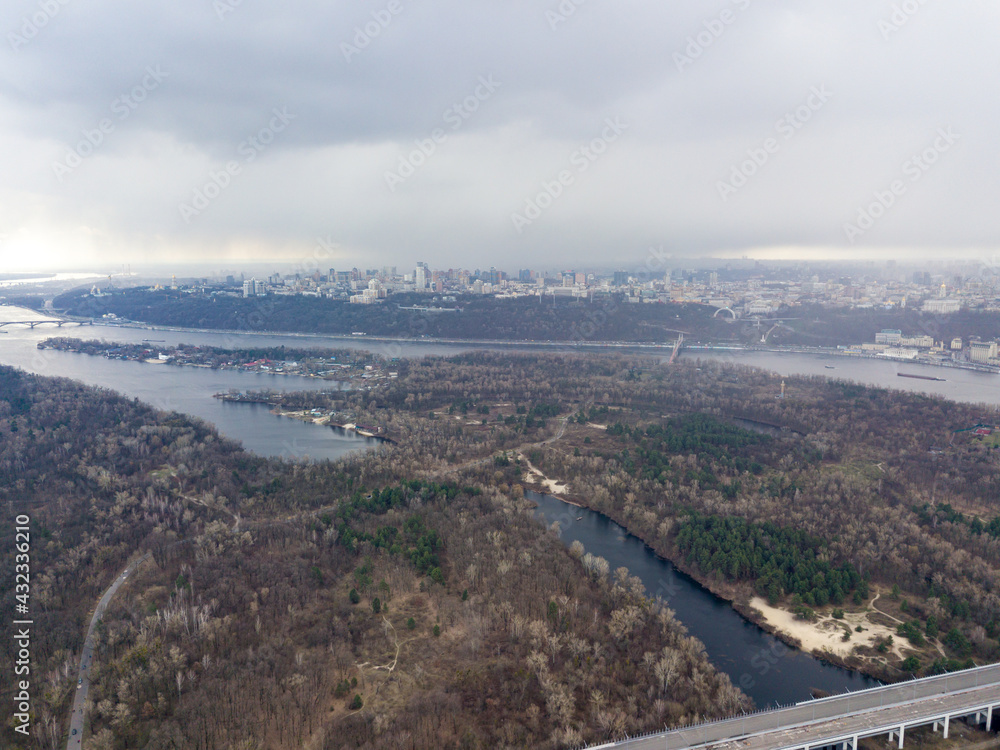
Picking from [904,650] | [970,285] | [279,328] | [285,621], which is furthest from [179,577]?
[970,285]

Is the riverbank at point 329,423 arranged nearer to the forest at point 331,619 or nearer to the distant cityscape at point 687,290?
the forest at point 331,619

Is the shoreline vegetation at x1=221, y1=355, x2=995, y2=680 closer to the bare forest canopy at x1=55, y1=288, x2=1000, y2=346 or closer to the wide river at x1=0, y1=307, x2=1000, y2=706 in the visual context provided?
the wide river at x1=0, y1=307, x2=1000, y2=706

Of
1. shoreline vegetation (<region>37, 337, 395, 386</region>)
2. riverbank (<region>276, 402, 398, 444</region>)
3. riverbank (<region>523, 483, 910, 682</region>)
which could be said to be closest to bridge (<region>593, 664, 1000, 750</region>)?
riverbank (<region>523, 483, 910, 682</region>)

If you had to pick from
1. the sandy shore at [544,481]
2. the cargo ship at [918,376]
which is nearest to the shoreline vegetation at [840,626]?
the sandy shore at [544,481]

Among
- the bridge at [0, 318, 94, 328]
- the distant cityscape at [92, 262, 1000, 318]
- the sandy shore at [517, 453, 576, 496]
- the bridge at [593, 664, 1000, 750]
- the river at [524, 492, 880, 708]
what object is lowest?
the river at [524, 492, 880, 708]

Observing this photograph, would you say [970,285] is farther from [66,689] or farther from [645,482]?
[66,689]

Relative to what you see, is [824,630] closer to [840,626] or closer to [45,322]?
[840,626]

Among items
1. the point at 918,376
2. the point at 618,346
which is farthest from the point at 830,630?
the point at 618,346
